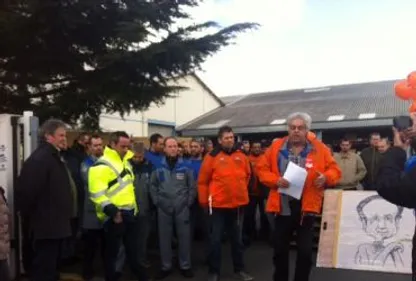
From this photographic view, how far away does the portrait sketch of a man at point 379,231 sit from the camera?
654 cm

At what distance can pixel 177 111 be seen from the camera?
26359mm

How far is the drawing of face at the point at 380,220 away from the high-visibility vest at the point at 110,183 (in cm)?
333

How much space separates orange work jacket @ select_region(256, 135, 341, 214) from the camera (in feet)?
15.7

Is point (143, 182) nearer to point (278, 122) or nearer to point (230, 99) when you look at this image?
point (278, 122)

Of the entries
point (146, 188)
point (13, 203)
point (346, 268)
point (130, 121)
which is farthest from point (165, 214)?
point (130, 121)

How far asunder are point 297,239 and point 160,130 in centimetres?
2046

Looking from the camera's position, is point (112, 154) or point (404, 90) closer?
point (404, 90)

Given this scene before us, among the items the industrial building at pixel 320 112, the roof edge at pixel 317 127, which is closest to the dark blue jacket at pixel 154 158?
the industrial building at pixel 320 112

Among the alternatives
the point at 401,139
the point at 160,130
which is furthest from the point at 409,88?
the point at 160,130

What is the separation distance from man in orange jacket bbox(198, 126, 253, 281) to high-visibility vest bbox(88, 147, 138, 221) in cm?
116

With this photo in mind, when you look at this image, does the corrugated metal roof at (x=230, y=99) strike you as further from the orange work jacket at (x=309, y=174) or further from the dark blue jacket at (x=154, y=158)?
the orange work jacket at (x=309, y=174)

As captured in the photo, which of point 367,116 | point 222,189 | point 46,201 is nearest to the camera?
point 46,201

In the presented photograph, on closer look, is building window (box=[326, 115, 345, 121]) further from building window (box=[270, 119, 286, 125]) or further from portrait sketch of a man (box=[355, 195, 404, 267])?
portrait sketch of a man (box=[355, 195, 404, 267])

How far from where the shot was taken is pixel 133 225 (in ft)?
18.1
